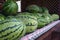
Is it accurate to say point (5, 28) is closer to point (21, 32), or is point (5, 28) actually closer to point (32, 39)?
point (21, 32)

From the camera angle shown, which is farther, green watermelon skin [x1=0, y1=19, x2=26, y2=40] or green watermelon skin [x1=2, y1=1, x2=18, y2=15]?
green watermelon skin [x1=2, y1=1, x2=18, y2=15]

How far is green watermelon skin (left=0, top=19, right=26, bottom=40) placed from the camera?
659mm

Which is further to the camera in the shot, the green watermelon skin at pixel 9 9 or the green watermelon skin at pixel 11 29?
the green watermelon skin at pixel 9 9

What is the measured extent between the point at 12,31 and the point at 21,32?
7cm

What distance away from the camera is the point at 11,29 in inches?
26.8

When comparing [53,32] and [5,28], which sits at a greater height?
[5,28]

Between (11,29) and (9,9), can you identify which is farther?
(9,9)

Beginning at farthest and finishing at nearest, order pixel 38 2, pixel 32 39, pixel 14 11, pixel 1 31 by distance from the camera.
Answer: pixel 38 2 → pixel 14 11 → pixel 32 39 → pixel 1 31

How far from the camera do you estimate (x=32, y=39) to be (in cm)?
84

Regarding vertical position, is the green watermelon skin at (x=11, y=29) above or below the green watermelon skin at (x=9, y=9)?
below

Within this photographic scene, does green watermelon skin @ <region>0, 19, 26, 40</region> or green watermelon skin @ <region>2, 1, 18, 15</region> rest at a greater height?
green watermelon skin @ <region>2, 1, 18, 15</region>

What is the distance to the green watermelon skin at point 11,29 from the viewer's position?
66cm

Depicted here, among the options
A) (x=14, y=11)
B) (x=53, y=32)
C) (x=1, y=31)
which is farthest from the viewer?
(x=53, y=32)

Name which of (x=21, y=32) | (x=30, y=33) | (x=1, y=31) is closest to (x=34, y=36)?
(x=30, y=33)
